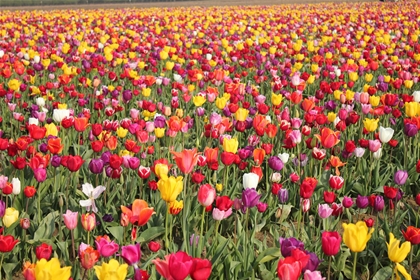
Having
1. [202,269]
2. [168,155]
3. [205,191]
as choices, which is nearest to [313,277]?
[202,269]

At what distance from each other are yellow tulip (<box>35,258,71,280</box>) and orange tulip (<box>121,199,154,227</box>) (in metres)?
0.72

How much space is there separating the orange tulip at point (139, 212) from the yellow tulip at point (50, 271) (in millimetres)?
716

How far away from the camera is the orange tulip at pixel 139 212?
2.64 meters

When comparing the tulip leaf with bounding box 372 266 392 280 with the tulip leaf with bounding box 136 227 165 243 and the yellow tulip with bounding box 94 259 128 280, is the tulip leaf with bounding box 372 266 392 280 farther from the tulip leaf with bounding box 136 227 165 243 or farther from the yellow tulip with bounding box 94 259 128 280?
the yellow tulip with bounding box 94 259 128 280

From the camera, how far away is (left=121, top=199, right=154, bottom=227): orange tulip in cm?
264

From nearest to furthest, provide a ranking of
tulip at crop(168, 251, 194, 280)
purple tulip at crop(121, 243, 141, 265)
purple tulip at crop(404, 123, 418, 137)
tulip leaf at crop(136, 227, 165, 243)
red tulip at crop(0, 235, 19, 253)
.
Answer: tulip at crop(168, 251, 194, 280) → purple tulip at crop(121, 243, 141, 265) → red tulip at crop(0, 235, 19, 253) → tulip leaf at crop(136, 227, 165, 243) → purple tulip at crop(404, 123, 418, 137)

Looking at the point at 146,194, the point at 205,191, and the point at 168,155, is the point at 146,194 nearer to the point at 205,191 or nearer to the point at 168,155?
the point at 168,155

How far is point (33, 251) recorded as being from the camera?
10.8 feet

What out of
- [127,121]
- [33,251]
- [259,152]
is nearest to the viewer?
[33,251]

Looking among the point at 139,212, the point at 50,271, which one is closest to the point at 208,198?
the point at 139,212

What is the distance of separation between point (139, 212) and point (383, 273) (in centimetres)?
148

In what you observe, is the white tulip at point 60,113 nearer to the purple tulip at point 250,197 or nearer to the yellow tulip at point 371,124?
the purple tulip at point 250,197

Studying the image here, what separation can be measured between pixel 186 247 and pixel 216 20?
14364 mm

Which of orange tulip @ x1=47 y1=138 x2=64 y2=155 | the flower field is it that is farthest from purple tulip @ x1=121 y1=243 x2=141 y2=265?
orange tulip @ x1=47 y1=138 x2=64 y2=155
